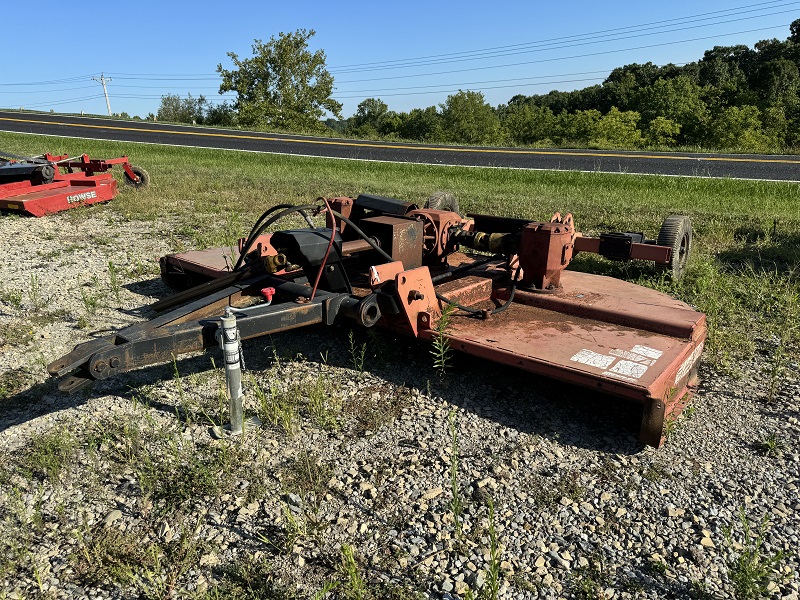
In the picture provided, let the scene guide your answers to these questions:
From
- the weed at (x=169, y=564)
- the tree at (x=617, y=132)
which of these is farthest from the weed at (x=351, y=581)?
the tree at (x=617, y=132)

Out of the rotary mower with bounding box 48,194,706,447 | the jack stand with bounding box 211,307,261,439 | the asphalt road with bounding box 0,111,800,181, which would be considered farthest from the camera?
the asphalt road with bounding box 0,111,800,181

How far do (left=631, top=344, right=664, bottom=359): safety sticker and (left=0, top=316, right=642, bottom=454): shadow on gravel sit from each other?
340 millimetres

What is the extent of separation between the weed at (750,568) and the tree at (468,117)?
156ft

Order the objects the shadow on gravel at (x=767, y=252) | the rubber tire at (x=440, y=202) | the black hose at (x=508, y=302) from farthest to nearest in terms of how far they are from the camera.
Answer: the shadow on gravel at (x=767, y=252) → the rubber tire at (x=440, y=202) → the black hose at (x=508, y=302)

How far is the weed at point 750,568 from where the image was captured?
2.22 metres

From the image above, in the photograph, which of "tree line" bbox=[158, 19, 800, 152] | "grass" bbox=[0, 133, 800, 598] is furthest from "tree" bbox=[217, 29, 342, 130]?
"grass" bbox=[0, 133, 800, 598]

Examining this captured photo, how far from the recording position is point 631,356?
3385 millimetres

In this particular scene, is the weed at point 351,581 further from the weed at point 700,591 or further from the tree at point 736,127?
the tree at point 736,127

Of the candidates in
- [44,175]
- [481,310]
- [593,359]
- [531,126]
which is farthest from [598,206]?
[531,126]

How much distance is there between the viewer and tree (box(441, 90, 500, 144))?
48.7 meters

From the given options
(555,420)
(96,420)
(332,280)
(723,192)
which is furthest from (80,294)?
(723,192)

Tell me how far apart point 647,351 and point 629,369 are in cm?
33

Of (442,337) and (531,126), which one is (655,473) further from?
(531,126)

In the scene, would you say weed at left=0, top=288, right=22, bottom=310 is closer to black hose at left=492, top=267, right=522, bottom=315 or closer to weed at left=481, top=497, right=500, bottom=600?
black hose at left=492, top=267, right=522, bottom=315
